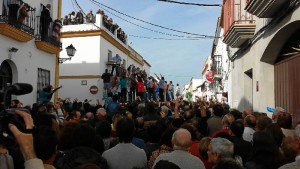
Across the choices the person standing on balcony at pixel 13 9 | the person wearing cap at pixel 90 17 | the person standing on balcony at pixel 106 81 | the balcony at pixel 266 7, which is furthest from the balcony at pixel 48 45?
the balcony at pixel 266 7

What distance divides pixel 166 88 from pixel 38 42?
1014cm

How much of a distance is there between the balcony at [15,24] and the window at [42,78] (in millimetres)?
2352

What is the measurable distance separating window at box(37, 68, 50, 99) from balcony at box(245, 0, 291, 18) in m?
9.28

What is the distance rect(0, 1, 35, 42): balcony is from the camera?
11305 mm

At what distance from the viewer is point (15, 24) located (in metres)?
12.1

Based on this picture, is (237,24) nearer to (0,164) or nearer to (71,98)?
(0,164)

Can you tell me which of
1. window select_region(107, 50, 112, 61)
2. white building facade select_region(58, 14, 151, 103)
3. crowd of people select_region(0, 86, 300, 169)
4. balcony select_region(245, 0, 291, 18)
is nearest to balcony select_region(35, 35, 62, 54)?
white building facade select_region(58, 14, 151, 103)

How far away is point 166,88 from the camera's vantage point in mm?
22469

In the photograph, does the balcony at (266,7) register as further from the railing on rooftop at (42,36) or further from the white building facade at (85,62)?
the white building facade at (85,62)

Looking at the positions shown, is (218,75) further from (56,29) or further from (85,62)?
(56,29)

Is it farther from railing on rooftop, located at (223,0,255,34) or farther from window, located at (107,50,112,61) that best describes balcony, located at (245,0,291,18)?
window, located at (107,50,112,61)

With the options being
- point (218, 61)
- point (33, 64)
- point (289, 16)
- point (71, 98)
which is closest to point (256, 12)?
Result: point (289, 16)

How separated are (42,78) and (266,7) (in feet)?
33.3

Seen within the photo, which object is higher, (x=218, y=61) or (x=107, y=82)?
(x=218, y=61)
